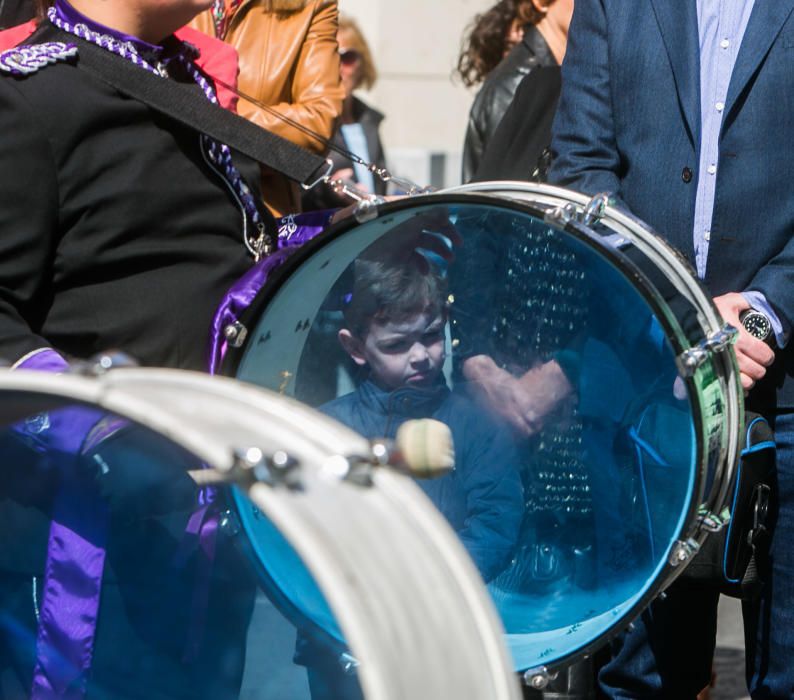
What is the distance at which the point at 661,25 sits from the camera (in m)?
2.43

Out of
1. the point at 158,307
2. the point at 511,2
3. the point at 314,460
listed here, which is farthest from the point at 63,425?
the point at 511,2

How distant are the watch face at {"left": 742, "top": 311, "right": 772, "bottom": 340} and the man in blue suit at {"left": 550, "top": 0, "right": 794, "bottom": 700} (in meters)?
0.01

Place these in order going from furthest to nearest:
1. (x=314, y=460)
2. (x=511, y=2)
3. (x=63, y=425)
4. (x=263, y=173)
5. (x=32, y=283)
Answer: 1. (x=511, y=2)
2. (x=263, y=173)
3. (x=32, y=283)
4. (x=63, y=425)
5. (x=314, y=460)

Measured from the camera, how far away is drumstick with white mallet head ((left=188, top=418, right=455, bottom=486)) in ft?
4.10

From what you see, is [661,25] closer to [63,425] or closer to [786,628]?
[786,628]

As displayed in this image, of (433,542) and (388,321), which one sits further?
(388,321)

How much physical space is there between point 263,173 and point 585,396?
0.97 meters

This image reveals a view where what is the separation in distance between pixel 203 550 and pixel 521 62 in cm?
242

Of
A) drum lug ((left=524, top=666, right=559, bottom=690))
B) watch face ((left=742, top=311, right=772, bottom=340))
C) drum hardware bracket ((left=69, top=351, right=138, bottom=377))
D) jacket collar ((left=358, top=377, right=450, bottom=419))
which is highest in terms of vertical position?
drum hardware bracket ((left=69, top=351, right=138, bottom=377))

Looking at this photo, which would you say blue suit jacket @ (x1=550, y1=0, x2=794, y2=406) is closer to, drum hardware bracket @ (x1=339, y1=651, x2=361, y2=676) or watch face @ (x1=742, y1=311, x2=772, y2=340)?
watch face @ (x1=742, y1=311, x2=772, y2=340)

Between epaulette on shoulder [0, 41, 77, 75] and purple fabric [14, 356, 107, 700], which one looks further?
epaulette on shoulder [0, 41, 77, 75]

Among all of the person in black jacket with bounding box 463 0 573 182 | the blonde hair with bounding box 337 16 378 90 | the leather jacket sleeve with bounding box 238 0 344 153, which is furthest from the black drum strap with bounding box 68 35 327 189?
the blonde hair with bounding box 337 16 378 90

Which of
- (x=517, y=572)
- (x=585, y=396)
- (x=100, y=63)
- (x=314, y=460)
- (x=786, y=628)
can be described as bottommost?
(x=786, y=628)

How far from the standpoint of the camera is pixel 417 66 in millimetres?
7715
